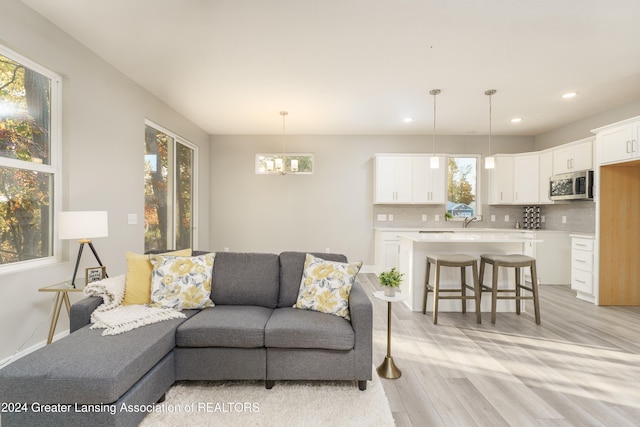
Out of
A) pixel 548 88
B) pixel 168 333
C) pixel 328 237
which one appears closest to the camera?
pixel 168 333

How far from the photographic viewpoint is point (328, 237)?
614 centimetres

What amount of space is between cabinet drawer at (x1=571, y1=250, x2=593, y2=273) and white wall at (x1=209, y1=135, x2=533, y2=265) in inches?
86.7

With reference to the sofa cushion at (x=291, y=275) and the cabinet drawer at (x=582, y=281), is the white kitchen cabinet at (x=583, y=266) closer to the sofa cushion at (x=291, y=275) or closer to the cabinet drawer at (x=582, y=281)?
the cabinet drawer at (x=582, y=281)

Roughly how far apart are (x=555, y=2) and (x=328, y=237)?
15.4ft

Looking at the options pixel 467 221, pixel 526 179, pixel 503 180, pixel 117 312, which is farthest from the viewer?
pixel 467 221

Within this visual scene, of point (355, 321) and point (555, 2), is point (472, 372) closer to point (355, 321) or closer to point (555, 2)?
point (355, 321)

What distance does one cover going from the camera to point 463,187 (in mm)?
6105

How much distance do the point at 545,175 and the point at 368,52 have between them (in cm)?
434

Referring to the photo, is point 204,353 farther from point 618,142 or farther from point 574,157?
point 574,157

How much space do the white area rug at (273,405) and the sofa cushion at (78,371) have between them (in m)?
0.38

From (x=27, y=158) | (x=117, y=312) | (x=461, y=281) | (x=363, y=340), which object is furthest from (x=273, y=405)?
(x=27, y=158)

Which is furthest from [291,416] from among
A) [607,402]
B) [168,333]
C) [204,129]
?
[204,129]

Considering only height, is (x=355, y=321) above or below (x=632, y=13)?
below

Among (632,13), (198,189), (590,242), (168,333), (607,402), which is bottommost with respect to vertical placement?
(607,402)
